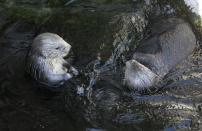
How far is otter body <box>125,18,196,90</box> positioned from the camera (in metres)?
4.52

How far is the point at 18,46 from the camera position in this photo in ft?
16.7

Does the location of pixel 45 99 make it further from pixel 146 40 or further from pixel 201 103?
pixel 201 103

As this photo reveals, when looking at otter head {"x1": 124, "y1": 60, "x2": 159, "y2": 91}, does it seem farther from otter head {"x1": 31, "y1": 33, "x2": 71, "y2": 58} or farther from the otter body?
otter head {"x1": 31, "y1": 33, "x2": 71, "y2": 58}

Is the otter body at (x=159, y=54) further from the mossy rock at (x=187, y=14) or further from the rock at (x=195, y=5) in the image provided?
the rock at (x=195, y=5)

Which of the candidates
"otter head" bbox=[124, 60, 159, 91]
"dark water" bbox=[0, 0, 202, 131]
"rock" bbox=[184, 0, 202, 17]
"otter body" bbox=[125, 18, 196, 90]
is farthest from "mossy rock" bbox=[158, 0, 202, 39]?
"otter head" bbox=[124, 60, 159, 91]

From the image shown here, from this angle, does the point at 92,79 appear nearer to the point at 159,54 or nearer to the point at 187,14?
the point at 159,54

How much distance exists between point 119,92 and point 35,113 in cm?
122

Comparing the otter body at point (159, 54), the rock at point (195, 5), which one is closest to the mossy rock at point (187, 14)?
the rock at point (195, 5)

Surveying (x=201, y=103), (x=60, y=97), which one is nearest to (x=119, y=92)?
(x=60, y=97)

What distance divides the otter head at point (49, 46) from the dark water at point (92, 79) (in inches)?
16.3

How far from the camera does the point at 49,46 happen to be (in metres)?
4.45

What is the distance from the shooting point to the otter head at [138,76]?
14.5 feet

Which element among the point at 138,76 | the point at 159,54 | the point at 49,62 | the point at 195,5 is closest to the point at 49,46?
the point at 49,62

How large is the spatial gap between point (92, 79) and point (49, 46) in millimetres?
788
